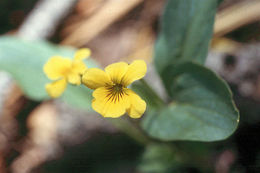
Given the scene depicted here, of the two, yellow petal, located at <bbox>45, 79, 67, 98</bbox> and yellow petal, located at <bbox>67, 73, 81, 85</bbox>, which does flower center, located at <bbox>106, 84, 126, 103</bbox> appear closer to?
yellow petal, located at <bbox>67, 73, 81, 85</bbox>

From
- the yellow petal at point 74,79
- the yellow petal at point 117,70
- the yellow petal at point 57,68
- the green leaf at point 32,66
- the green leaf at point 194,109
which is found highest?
the green leaf at point 32,66

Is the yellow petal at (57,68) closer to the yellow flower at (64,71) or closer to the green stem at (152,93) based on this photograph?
the yellow flower at (64,71)

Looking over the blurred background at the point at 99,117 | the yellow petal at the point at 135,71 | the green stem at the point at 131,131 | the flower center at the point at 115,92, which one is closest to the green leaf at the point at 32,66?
the green stem at the point at 131,131

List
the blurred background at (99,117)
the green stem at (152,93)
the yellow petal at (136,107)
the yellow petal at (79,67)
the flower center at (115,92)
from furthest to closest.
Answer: the blurred background at (99,117) → the green stem at (152,93) → the yellow petal at (79,67) → the flower center at (115,92) → the yellow petal at (136,107)

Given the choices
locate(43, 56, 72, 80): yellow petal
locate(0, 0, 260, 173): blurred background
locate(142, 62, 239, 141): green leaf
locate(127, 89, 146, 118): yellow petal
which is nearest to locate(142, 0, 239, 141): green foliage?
locate(142, 62, 239, 141): green leaf

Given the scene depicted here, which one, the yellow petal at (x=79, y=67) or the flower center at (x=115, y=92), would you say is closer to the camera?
the flower center at (x=115, y=92)

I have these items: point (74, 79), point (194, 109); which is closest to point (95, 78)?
point (74, 79)
